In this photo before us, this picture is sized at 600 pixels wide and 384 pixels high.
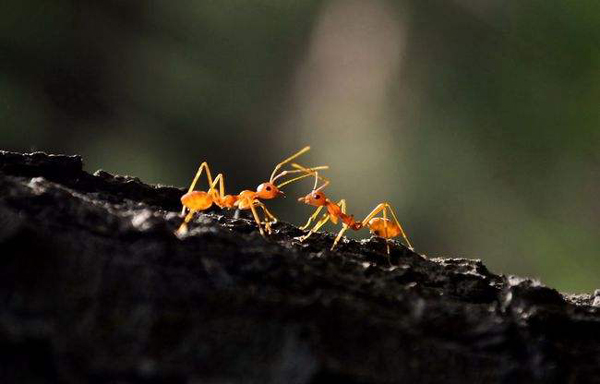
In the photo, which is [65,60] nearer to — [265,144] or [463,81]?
[265,144]

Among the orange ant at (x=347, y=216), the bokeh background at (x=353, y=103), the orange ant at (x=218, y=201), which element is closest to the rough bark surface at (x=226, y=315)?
the orange ant at (x=218, y=201)

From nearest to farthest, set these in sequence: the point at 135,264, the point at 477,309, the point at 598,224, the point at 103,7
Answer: the point at 135,264, the point at 477,309, the point at 598,224, the point at 103,7

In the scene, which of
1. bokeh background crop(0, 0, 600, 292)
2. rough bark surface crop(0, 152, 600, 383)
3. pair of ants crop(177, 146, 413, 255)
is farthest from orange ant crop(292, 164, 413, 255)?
bokeh background crop(0, 0, 600, 292)

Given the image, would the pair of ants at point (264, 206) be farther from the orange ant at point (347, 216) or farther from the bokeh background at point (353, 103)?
the bokeh background at point (353, 103)

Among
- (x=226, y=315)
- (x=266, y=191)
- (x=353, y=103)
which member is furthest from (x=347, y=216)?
(x=353, y=103)

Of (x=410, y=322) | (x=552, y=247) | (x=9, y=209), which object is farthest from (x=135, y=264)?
(x=552, y=247)

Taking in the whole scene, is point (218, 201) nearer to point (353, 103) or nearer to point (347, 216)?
point (347, 216)

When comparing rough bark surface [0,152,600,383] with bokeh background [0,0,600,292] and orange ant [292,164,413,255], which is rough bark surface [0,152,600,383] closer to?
orange ant [292,164,413,255]
